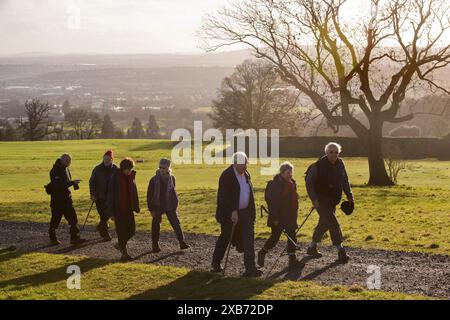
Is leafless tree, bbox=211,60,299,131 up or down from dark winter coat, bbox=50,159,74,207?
up

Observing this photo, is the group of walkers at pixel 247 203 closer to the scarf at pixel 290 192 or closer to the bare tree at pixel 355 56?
the scarf at pixel 290 192

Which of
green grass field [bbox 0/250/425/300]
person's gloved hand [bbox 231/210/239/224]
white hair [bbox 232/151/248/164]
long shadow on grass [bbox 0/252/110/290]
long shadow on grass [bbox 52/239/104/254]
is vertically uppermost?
white hair [bbox 232/151/248/164]

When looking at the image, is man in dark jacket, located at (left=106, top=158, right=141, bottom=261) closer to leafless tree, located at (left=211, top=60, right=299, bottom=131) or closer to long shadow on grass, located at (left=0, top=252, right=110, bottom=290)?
long shadow on grass, located at (left=0, top=252, right=110, bottom=290)

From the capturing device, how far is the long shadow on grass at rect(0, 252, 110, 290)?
1058 cm

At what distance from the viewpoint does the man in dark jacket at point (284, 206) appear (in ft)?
37.3

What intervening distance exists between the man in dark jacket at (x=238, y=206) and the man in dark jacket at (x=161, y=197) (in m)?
2.57

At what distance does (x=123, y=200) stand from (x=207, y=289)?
347 cm

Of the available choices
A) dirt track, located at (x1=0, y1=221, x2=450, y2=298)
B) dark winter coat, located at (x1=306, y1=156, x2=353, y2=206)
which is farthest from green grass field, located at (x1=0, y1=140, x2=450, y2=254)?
dark winter coat, located at (x1=306, y1=156, x2=353, y2=206)

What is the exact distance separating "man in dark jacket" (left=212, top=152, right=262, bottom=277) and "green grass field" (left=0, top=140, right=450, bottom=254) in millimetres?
4046

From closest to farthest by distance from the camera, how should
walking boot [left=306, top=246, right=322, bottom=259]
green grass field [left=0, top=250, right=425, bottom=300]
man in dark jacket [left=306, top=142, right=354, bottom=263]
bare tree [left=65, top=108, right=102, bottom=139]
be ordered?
green grass field [left=0, top=250, right=425, bottom=300] < man in dark jacket [left=306, top=142, right=354, bottom=263] < walking boot [left=306, top=246, right=322, bottom=259] < bare tree [left=65, top=108, right=102, bottom=139]

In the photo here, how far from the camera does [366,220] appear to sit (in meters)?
18.1

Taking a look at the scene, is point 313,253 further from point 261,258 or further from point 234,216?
point 234,216

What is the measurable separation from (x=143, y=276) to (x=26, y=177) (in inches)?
1167

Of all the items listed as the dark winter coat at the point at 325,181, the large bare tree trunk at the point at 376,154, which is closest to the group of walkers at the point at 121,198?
the dark winter coat at the point at 325,181
